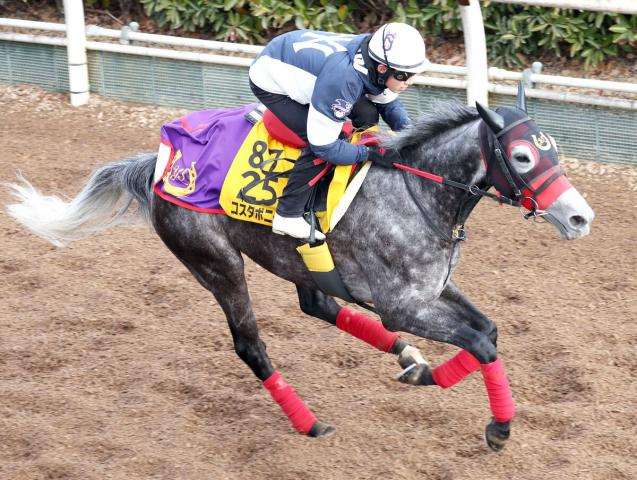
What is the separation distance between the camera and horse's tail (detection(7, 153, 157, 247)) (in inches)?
218

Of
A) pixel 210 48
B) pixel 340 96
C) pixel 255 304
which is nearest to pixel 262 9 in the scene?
pixel 210 48

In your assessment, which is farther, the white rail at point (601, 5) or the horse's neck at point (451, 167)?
the white rail at point (601, 5)

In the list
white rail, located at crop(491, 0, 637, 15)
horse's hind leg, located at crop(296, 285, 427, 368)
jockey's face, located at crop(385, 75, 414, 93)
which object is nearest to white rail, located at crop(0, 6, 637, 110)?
white rail, located at crop(491, 0, 637, 15)

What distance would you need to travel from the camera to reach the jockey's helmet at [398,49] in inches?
170

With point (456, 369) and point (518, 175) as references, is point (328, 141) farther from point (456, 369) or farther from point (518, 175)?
point (456, 369)

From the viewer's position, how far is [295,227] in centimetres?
471

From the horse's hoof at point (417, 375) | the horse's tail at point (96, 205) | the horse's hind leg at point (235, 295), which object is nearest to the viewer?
the horse's hoof at point (417, 375)

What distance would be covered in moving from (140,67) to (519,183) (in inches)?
231

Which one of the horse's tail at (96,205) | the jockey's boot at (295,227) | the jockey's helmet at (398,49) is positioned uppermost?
the jockey's helmet at (398,49)

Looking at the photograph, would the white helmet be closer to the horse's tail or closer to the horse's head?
the horse's head

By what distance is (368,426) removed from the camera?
5066 millimetres

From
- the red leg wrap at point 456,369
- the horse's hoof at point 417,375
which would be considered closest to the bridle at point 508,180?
the red leg wrap at point 456,369

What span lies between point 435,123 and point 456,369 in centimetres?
118

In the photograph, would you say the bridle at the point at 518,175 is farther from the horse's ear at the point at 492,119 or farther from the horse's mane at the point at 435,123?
the horse's mane at the point at 435,123
